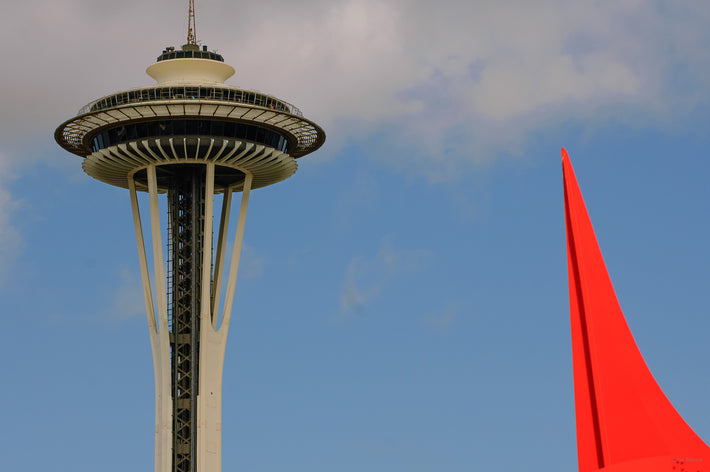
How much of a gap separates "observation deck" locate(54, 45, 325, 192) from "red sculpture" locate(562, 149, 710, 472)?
48.1m

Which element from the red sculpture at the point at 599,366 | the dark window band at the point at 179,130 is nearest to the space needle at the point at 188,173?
the dark window band at the point at 179,130

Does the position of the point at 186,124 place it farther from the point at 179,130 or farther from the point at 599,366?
the point at 599,366

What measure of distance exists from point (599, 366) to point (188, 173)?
55267 mm

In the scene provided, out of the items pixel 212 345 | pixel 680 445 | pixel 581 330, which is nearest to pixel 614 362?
pixel 581 330

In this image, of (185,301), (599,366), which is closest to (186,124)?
(185,301)

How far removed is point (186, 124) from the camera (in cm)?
8681

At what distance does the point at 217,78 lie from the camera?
90.5 meters

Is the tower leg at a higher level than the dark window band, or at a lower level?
lower

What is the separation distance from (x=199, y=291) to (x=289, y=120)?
14.1m

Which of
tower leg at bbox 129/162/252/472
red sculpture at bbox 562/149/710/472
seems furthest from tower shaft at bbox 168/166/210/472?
red sculpture at bbox 562/149/710/472

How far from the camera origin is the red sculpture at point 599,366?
1610 inches

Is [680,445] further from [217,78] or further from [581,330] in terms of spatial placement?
[217,78]

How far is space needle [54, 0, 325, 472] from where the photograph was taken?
86.4 metres

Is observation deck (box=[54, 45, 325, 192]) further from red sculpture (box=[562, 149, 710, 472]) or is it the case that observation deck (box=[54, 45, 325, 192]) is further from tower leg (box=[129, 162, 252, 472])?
red sculpture (box=[562, 149, 710, 472])
